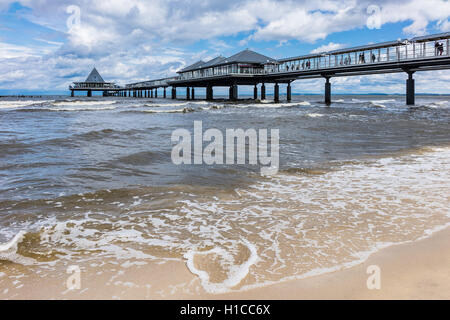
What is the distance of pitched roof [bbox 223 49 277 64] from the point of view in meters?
42.8

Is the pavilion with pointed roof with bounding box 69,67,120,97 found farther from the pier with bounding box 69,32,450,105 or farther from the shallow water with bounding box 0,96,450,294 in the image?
the shallow water with bounding box 0,96,450,294

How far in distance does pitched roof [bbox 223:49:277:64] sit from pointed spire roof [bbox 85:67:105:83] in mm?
60449

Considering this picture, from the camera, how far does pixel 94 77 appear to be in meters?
93.4

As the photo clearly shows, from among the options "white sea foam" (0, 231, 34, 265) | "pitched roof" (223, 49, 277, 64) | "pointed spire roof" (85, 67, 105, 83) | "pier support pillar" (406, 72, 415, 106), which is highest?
"pointed spire roof" (85, 67, 105, 83)

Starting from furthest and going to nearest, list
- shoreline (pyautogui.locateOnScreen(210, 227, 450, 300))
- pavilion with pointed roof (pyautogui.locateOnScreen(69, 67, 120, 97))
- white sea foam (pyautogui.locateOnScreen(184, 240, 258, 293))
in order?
pavilion with pointed roof (pyautogui.locateOnScreen(69, 67, 120, 97))
white sea foam (pyautogui.locateOnScreen(184, 240, 258, 293))
shoreline (pyautogui.locateOnScreen(210, 227, 450, 300))

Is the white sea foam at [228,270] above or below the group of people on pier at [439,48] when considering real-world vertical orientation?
below

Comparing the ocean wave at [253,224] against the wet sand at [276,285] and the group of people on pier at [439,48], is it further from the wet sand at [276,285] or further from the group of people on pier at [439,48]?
the group of people on pier at [439,48]

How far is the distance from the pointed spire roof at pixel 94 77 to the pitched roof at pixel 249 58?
60449mm

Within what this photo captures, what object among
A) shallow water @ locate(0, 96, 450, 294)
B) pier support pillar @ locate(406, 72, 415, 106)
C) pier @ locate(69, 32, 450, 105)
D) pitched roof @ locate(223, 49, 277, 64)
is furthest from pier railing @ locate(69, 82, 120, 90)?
shallow water @ locate(0, 96, 450, 294)

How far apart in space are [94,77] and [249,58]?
209 ft

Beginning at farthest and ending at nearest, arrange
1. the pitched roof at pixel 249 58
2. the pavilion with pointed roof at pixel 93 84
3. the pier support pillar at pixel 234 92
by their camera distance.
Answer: the pavilion with pointed roof at pixel 93 84, the pier support pillar at pixel 234 92, the pitched roof at pixel 249 58

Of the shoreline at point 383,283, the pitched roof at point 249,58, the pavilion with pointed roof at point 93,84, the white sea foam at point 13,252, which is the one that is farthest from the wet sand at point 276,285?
the pavilion with pointed roof at point 93,84

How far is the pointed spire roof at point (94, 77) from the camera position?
92312 mm
